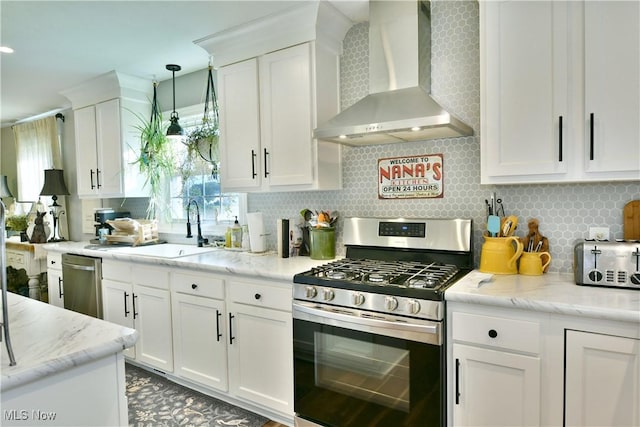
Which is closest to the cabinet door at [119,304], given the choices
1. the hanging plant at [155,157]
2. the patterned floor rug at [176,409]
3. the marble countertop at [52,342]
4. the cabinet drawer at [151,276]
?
the cabinet drawer at [151,276]

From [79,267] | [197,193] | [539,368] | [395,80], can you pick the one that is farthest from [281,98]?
[79,267]

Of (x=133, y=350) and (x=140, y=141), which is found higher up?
(x=140, y=141)

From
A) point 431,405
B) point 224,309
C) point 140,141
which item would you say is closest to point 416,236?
point 431,405

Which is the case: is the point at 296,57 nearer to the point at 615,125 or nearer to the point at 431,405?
the point at 615,125

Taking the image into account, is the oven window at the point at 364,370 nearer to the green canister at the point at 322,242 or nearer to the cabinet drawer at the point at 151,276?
the green canister at the point at 322,242

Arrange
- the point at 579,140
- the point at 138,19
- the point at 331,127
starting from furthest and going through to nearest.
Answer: the point at 138,19 < the point at 331,127 < the point at 579,140

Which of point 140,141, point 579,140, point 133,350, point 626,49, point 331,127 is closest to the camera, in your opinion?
point 626,49

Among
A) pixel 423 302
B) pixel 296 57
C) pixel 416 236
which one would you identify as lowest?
pixel 423 302

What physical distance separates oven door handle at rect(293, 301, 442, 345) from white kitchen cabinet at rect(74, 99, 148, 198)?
2621 mm

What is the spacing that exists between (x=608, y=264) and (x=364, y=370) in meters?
1.19

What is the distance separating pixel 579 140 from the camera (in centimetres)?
182

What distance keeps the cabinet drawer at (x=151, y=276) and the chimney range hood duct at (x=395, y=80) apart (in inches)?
59.8

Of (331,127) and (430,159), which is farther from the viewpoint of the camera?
(430,159)

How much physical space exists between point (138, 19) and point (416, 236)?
226 cm
